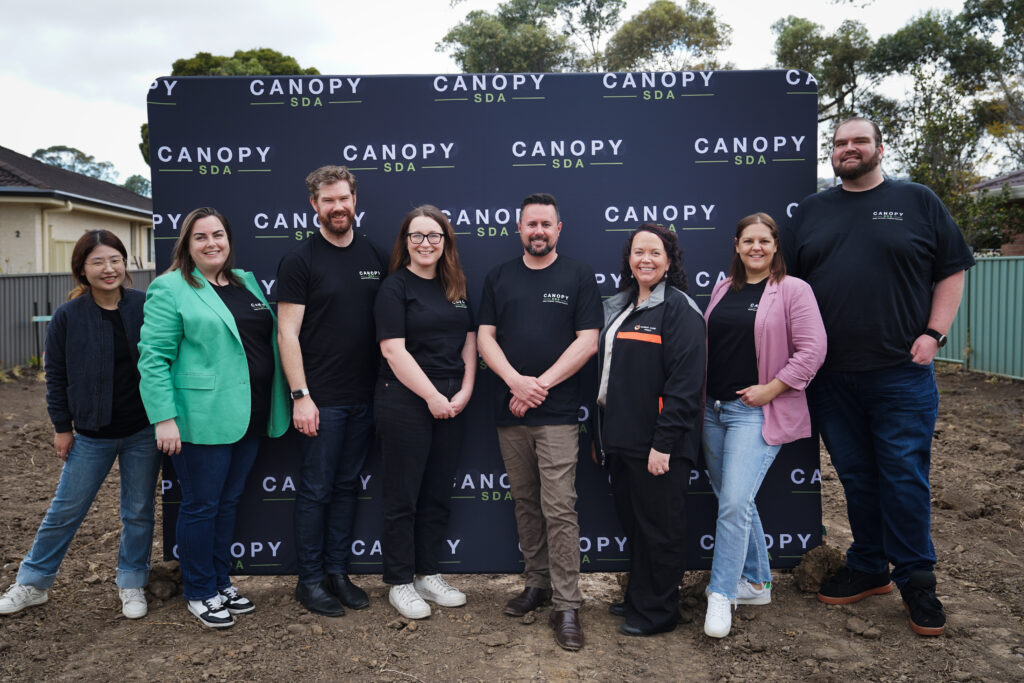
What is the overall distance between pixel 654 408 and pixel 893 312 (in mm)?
1237

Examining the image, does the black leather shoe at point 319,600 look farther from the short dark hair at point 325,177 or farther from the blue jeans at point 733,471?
the short dark hair at point 325,177

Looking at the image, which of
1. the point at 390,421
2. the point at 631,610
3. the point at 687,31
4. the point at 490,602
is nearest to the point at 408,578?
the point at 490,602

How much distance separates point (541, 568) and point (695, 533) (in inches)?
38.6

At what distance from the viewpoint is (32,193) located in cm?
1395

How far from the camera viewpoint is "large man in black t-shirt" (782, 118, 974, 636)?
3.49m

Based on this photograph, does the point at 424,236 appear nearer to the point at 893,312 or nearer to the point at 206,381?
the point at 206,381

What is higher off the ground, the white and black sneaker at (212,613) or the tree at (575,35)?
the tree at (575,35)

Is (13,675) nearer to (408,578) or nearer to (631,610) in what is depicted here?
(408,578)

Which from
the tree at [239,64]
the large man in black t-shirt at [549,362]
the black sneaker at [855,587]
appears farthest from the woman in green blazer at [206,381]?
the tree at [239,64]

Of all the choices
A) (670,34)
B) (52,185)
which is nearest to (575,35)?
(670,34)

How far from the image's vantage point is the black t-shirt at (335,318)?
11.9 feet

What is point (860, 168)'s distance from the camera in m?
3.54

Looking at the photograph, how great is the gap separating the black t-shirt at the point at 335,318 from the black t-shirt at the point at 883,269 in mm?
2236

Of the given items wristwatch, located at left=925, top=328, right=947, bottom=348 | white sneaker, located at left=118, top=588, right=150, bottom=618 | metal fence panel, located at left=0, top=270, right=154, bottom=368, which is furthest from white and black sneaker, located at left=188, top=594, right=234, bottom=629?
metal fence panel, located at left=0, top=270, right=154, bottom=368
